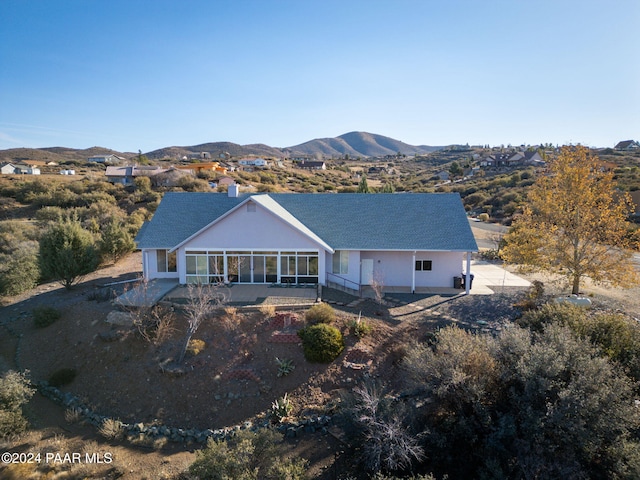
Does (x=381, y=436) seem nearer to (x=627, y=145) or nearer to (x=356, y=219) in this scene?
(x=356, y=219)

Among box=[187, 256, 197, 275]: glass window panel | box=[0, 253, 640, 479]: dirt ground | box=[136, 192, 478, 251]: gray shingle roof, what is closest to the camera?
box=[0, 253, 640, 479]: dirt ground

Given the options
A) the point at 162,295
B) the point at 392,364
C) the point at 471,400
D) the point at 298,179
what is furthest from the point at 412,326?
the point at 298,179

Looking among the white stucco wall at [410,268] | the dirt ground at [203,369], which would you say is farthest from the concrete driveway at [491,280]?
the dirt ground at [203,369]

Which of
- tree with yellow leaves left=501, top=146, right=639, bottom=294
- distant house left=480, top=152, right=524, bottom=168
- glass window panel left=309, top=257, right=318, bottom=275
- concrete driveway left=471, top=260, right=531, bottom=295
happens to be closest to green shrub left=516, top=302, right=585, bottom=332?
tree with yellow leaves left=501, top=146, right=639, bottom=294

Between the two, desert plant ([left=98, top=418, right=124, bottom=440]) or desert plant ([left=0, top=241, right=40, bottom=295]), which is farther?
desert plant ([left=0, top=241, right=40, bottom=295])

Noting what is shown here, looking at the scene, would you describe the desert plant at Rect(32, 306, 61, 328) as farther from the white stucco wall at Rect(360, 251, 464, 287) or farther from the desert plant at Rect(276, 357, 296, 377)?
the white stucco wall at Rect(360, 251, 464, 287)

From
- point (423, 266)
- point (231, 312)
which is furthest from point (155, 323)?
point (423, 266)
